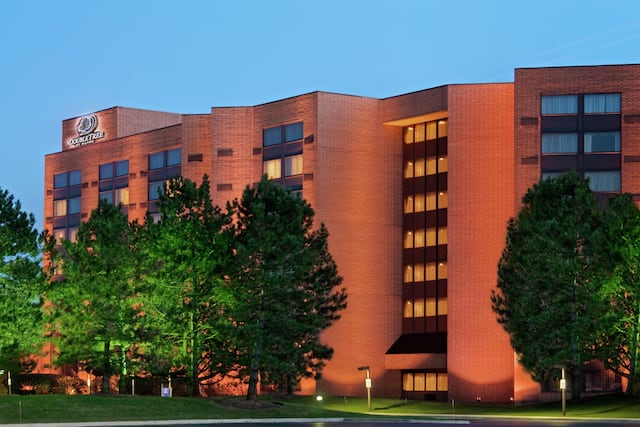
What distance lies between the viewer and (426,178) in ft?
336

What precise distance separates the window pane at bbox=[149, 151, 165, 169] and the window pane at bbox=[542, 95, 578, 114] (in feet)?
124

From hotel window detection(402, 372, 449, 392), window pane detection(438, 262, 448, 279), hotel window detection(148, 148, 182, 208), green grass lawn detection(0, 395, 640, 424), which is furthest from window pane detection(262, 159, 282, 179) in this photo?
green grass lawn detection(0, 395, 640, 424)

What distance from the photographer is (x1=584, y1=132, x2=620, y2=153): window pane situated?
9188 centimetres

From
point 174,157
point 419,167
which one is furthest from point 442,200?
point 174,157

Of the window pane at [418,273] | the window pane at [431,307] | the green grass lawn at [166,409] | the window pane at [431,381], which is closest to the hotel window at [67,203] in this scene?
the window pane at [418,273]

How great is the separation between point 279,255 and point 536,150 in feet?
90.1

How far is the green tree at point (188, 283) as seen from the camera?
74875 millimetres

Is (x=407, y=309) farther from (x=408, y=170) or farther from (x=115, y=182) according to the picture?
(x=115, y=182)

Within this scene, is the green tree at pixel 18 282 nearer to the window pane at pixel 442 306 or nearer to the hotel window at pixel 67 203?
the window pane at pixel 442 306

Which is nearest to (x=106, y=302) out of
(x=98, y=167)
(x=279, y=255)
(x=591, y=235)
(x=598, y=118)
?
(x=279, y=255)

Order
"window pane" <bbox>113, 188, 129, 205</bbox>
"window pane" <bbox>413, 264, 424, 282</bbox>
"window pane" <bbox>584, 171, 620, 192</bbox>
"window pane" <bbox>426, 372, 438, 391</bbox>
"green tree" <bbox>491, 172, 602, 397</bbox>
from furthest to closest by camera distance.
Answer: "window pane" <bbox>113, 188, 129, 205</bbox> → "window pane" <bbox>413, 264, 424, 282</bbox> → "window pane" <bbox>426, 372, 438, 391</bbox> → "window pane" <bbox>584, 171, 620, 192</bbox> → "green tree" <bbox>491, 172, 602, 397</bbox>

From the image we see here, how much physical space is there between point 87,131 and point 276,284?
6320 cm

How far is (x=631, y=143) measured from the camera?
91500 mm

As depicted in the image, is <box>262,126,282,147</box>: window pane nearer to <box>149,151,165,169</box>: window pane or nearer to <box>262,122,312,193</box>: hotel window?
<box>262,122,312,193</box>: hotel window
